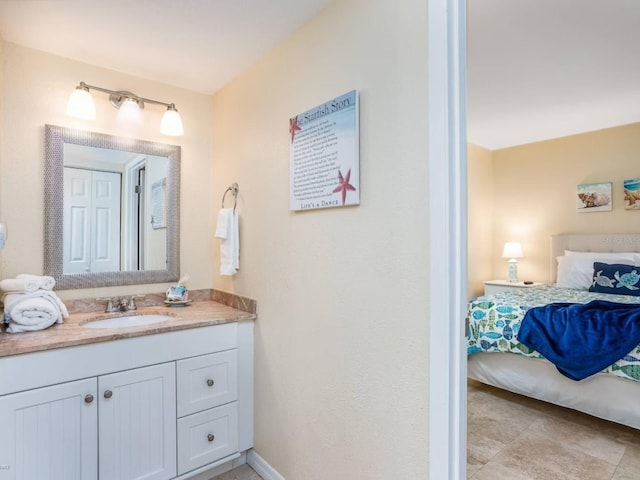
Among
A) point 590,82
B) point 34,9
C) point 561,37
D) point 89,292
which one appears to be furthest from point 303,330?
point 590,82

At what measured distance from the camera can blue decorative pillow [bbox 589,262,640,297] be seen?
332 cm

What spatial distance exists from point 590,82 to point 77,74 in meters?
3.56

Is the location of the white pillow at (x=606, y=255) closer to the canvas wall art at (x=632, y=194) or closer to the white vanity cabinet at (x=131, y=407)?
the canvas wall art at (x=632, y=194)

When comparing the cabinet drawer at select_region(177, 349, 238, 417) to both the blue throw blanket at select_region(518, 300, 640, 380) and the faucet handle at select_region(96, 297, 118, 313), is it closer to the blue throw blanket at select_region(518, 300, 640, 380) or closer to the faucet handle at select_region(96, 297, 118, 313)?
the faucet handle at select_region(96, 297, 118, 313)

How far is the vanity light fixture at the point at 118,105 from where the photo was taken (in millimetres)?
1870

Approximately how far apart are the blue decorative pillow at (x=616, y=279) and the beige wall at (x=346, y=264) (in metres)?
3.34

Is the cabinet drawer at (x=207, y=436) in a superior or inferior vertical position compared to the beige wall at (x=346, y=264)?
inferior

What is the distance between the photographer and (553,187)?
14.2 ft

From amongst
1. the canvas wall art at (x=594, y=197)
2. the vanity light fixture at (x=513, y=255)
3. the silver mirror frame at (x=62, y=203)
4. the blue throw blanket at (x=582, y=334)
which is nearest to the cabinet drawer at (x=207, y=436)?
the silver mirror frame at (x=62, y=203)

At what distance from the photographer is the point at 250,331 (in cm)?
200

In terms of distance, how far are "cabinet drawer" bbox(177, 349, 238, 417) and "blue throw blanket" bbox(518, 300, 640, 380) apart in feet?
6.63

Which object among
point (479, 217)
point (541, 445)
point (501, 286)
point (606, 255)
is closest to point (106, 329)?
point (541, 445)

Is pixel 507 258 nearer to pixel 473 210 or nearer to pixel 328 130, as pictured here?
pixel 473 210

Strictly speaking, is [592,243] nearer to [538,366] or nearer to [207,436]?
[538,366]
